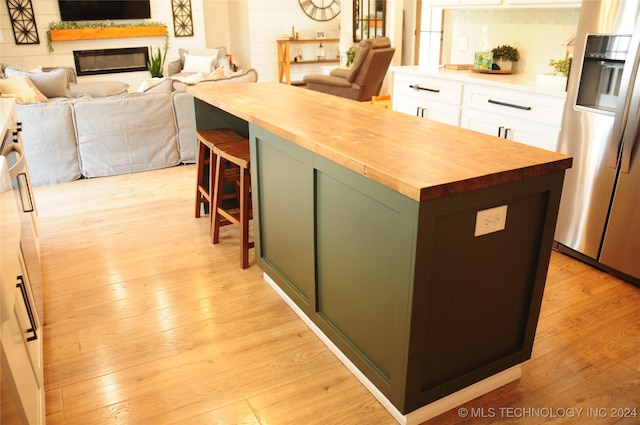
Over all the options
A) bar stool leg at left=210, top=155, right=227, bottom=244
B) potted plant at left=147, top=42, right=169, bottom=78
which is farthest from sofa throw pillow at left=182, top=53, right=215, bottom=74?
bar stool leg at left=210, top=155, right=227, bottom=244

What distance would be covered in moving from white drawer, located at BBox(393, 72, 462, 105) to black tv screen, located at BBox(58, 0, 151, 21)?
19.2 ft

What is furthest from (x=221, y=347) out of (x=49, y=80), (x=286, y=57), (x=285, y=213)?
(x=286, y=57)

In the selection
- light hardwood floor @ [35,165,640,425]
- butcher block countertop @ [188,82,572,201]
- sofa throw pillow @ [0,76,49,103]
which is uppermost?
butcher block countertop @ [188,82,572,201]

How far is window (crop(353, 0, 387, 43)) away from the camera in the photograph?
8396mm

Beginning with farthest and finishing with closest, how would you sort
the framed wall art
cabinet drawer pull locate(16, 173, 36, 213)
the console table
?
the console table < the framed wall art < cabinet drawer pull locate(16, 173, 36, 213)

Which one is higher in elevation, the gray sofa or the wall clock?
the wall clock

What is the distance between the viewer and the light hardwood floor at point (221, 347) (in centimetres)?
196

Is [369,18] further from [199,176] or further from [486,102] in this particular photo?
[199,176]

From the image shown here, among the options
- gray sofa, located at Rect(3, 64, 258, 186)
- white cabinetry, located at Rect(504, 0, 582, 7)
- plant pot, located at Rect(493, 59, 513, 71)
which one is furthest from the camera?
gray sofa, located at Rect(3, 64, 258, 186)

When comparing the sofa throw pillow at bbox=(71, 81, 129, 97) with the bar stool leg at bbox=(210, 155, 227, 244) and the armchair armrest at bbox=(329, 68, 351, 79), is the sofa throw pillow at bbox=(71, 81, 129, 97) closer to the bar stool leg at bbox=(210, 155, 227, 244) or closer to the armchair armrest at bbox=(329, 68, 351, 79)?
the armchair armrest at bbox=(329, 68, 351, 79)

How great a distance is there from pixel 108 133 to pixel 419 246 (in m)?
3.85

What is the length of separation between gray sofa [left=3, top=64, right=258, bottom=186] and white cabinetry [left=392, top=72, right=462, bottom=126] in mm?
1496

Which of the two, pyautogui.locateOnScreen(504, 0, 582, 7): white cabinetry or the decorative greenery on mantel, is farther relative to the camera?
the decorative greenery on mantel

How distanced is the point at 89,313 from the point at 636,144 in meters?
2.89
